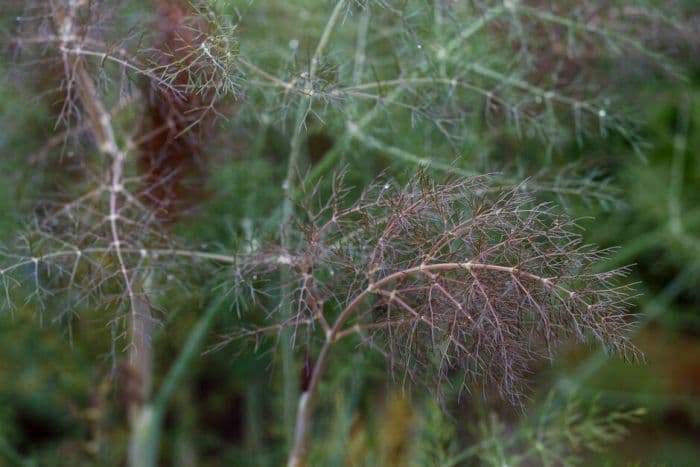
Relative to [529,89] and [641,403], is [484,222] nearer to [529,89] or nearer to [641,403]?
[529,89]

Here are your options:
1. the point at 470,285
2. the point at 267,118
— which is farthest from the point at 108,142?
the point at 470,285

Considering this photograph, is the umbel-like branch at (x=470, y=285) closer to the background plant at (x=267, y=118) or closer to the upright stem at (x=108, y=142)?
the background plant at (x=267, y=118)

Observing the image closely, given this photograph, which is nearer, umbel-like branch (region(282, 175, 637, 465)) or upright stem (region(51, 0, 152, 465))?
umbel-like branch (region(282, 175, 637, 465))

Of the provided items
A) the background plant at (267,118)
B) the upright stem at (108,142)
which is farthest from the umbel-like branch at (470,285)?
the upright stem at (108,142)

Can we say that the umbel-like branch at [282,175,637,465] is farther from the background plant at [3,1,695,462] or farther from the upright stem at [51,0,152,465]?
the upright stem at [51,0,152,465]

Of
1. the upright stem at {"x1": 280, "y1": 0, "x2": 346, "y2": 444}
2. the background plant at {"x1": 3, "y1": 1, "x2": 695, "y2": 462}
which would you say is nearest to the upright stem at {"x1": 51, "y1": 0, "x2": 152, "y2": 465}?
the background plant at {"x1": 3, "y1": 1, "x2": 695, "y2": 462}
